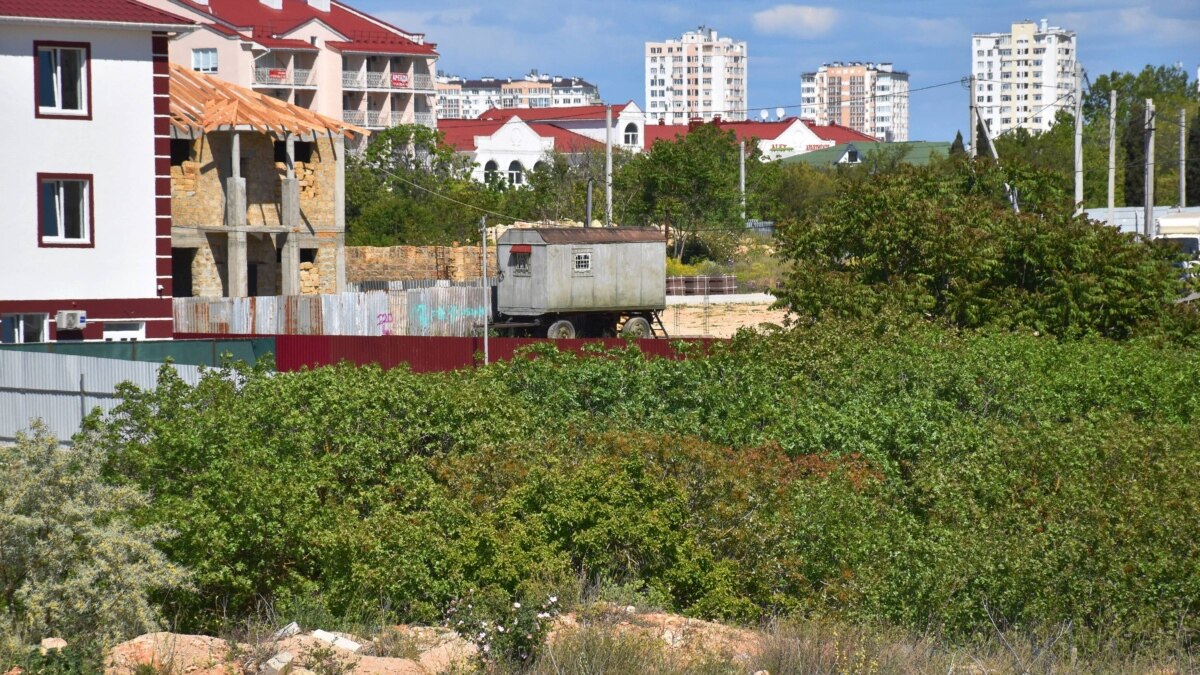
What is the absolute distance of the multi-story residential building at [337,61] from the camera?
97188 mm

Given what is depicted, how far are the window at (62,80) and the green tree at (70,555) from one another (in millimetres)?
18989

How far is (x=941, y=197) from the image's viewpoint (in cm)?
3083

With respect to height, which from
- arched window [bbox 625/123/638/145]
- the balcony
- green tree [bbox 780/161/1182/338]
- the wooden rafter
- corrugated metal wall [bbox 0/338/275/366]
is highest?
arched window [bbox 625/123/638/145]

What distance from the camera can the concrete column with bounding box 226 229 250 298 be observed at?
40250mm

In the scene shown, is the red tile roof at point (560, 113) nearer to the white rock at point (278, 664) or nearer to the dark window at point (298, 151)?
the dark window at point (298, 151)

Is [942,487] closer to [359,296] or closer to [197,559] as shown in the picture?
[197,559]

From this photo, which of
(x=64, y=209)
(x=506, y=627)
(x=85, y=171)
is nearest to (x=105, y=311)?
(x=64, y=209)

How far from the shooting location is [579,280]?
3981 cm

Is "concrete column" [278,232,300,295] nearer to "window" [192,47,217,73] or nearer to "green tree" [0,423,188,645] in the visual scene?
"green tree" [0,423,188,645]

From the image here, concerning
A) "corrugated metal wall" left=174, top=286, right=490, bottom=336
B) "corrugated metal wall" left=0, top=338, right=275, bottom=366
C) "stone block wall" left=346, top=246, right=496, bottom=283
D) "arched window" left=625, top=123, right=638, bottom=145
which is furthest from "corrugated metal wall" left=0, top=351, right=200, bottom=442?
"arched window" left=625, top=123, right=638, bottom=145

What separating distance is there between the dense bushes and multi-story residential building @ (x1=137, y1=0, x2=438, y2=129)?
230ft

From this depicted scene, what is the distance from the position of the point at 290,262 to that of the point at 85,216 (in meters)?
12.8

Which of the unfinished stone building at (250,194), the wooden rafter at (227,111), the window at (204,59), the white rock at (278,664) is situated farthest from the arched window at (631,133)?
the white rock at (278,664)

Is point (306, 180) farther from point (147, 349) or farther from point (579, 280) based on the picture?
point (147, 349)
